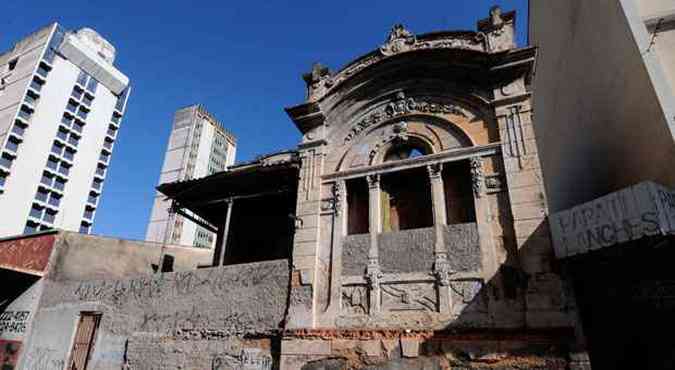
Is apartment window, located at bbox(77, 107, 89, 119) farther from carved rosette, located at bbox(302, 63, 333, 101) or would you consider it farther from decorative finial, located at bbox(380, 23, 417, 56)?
decorative finial, located at bbox(380, 23, 417, 56)

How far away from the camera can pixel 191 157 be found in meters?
63.9

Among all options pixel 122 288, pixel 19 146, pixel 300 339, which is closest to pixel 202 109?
pixel 19 146

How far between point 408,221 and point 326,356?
3.45 meters

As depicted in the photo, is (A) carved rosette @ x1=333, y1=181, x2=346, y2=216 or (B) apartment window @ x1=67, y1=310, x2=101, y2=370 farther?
(B) apartment window @ x1=67, y1=310, x2=101, y2=370

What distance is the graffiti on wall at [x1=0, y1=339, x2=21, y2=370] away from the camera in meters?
11.1

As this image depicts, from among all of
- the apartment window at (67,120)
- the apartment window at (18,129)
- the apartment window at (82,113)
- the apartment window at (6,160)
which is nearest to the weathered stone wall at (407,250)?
the apartment window at (6,160)

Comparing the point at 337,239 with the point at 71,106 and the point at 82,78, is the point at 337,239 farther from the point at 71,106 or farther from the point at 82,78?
the point at 82,78

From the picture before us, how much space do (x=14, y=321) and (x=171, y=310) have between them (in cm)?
740

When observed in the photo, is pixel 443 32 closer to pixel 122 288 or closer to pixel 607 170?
pixel 607 170

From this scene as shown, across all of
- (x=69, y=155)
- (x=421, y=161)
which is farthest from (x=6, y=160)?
(x=421, y=161)

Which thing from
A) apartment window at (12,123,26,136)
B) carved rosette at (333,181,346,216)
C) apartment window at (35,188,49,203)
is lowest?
carved rosette at (333,181,346,216)

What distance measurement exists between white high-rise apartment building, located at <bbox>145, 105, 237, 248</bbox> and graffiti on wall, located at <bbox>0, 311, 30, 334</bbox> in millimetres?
45431

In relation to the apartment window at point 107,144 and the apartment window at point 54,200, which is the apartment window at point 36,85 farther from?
the apartment window at point 54,200

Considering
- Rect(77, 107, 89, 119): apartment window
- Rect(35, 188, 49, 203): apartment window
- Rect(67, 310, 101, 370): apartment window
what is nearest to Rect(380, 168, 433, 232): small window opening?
Rect(67, 310, 101, 370): apartment window
